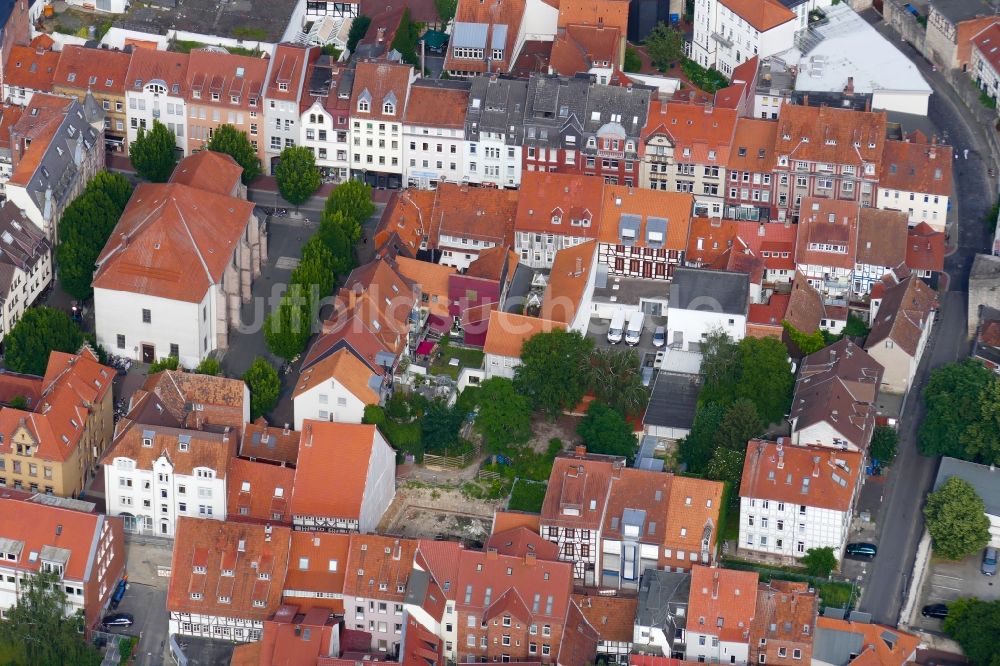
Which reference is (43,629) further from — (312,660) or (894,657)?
(894,657)

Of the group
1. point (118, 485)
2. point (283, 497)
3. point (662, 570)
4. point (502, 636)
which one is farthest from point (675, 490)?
point (118, 485)

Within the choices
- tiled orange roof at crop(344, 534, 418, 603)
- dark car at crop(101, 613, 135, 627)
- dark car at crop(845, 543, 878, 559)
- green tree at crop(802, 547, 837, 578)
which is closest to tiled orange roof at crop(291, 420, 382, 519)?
tiled orange roof at crop(344, 534, 418, 603)

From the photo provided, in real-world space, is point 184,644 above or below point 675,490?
below

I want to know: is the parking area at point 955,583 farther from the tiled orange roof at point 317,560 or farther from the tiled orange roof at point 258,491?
the tiled orange roof at point 258,491

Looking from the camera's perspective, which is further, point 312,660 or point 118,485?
point 118,485

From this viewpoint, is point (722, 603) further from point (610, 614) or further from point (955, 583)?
point (955, 583)

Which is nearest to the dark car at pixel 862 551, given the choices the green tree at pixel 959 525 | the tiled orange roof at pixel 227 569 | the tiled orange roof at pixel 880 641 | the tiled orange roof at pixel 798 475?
the tiled orange roof at pixel 798 475

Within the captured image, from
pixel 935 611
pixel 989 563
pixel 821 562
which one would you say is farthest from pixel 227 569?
pixel 989 563
